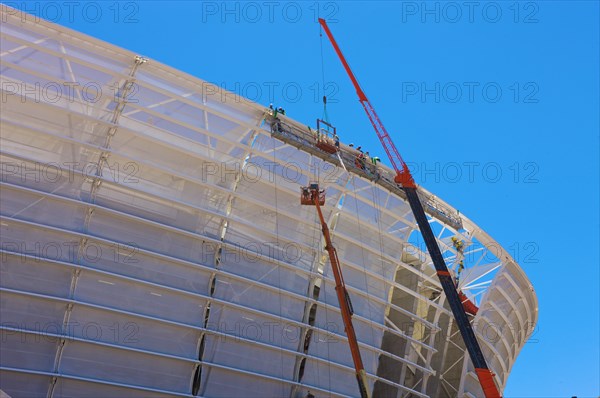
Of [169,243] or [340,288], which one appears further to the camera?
[340,288]

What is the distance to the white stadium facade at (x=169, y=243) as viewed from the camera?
24188 mm

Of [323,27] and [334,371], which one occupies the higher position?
[323,27]

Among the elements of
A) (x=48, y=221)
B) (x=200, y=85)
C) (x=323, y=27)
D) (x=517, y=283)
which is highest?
(x=323, y=27)

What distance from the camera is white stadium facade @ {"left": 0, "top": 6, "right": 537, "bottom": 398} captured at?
24.2 meters

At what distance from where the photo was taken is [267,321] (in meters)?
28.5

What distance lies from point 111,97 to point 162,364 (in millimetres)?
11331

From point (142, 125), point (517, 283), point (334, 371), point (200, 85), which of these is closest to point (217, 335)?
point (334, 371)

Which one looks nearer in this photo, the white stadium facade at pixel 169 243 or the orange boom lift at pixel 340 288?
the white stadium facade at pixel 169 243

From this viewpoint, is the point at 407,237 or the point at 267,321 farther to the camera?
the point at 407,237

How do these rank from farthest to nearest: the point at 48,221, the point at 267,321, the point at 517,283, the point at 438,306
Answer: the point at 517,283
the point at 438,306
the point at 267,321
the point at 48,221

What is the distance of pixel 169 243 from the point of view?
26922mm

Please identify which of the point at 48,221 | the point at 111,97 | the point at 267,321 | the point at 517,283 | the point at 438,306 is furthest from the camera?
the point at 517,283

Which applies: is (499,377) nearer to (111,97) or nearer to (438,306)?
(438,306)

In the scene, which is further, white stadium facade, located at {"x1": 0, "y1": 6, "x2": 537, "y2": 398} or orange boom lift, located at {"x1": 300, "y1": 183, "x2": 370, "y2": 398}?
orange boom lift, located at {"x1": 300, "y1": 183, "x2": 370, "y2": 398}
